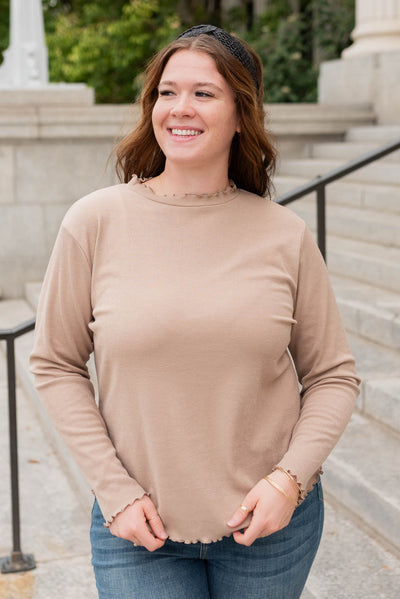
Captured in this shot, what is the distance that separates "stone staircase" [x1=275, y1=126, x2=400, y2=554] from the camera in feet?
10.8

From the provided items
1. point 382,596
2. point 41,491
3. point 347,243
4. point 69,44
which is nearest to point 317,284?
point 382,596

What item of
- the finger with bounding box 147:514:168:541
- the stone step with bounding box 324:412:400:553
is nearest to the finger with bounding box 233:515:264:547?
the finger with bounding box 147:514:168:541

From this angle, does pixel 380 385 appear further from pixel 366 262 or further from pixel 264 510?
pixel 264 510

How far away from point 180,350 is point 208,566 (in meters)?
0.49

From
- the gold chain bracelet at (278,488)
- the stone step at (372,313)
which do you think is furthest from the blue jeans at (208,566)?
the stone step at (372,313)

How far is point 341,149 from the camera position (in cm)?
771

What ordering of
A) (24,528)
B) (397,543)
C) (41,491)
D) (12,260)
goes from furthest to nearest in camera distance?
(12,260) < (41,491) < (24,528) < (397,543)

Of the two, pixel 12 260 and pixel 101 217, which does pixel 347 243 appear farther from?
pixel 101 217

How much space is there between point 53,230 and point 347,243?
2883 mm

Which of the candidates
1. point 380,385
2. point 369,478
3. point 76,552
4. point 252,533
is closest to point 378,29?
point 380,385

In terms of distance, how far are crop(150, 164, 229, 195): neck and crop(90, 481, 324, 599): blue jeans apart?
0.70m

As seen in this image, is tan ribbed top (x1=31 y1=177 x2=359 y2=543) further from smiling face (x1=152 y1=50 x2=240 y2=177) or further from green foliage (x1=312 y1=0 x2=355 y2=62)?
green foliage (x1=312 y1=0 x2=355 y2=62)

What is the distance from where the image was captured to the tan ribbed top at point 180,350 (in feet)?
5.45

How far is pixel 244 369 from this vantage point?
5.54 ft
